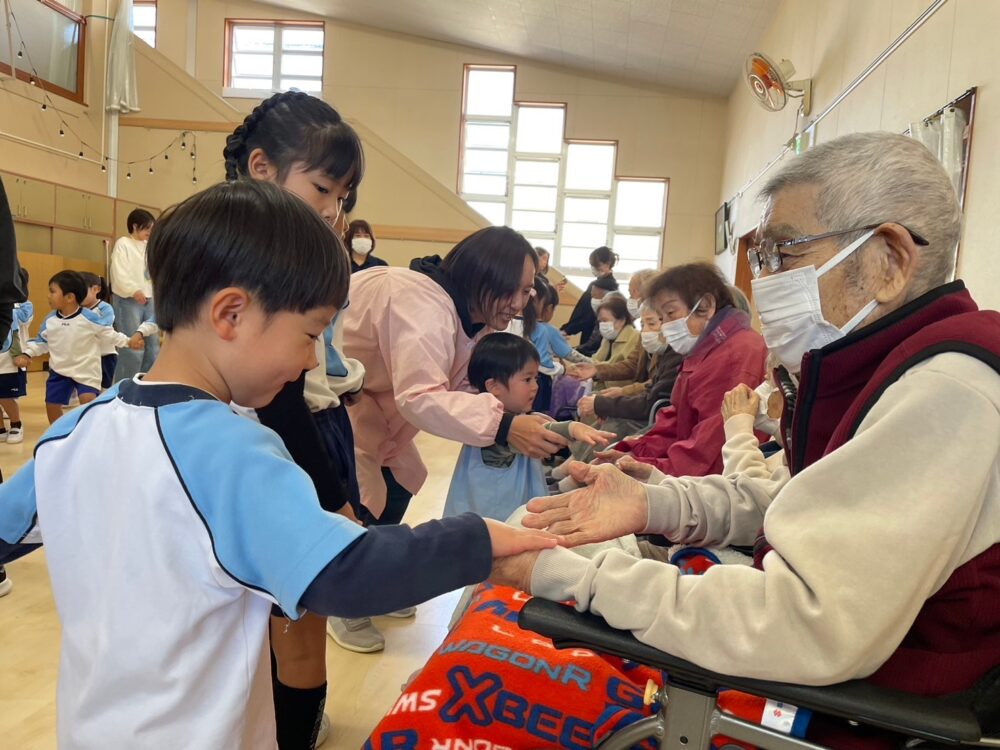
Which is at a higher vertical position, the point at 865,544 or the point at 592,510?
the point at 865,544

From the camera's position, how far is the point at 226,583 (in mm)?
782

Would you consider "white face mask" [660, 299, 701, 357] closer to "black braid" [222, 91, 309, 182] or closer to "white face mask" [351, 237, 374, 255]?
"black braid" [222, 91, 309, 182]

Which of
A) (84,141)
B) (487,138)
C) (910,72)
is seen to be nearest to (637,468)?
(910,72)

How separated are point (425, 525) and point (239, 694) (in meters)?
0.29

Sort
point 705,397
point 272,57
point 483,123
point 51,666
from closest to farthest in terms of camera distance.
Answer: point 51,666, point 705,397, point 483,123, point 272,57

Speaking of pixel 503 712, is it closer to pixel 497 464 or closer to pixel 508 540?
pixel 508 540

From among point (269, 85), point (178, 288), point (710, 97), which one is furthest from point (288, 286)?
point (269, 85)

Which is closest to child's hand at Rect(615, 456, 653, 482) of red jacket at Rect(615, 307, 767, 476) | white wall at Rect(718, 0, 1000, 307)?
red jacket at Rect(615, 307, 767, 476)

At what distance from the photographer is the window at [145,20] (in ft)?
35.1

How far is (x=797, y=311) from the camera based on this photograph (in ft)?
3.71

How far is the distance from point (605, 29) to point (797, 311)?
7.73 meters

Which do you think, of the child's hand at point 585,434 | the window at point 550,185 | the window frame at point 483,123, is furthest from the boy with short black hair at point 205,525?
the window frame at point 483,123

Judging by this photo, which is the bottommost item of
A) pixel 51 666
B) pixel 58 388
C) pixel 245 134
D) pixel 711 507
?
pixel 51 666

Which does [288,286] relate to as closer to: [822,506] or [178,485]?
[178,485]
